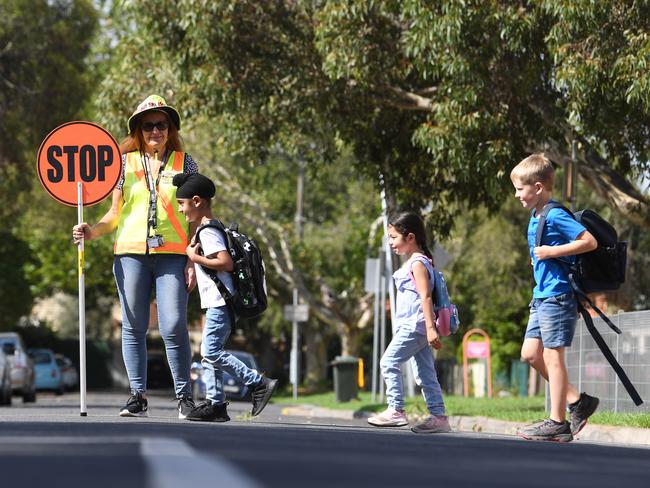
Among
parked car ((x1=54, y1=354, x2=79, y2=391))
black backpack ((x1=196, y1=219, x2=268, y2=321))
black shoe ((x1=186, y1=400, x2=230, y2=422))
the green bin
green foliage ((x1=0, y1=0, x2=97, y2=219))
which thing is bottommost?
parked car ((x1=54, y1=354, x2=79, y2=391))

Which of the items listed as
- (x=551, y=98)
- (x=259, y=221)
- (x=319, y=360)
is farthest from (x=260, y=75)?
(x=319, y=360)

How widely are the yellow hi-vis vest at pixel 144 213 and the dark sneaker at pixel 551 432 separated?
270 centimetres

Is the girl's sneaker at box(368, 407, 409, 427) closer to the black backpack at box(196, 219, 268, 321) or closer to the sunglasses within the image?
the black backpack at box(196, 219, 268, 321)

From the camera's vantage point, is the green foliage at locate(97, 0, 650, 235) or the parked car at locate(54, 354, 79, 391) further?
the parked car at locate(54, 354, 79, 391)

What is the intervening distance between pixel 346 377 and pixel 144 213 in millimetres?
17304

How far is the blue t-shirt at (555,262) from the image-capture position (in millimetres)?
9273

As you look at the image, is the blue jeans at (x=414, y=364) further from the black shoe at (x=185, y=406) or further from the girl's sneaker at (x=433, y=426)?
the black shoe at (x=185, y=406)

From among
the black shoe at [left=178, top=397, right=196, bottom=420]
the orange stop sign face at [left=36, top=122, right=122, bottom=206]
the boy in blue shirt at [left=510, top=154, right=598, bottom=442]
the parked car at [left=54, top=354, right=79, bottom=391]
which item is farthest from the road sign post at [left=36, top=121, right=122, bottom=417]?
the parked car at [left=54, top=354, right=79, bottom=391]

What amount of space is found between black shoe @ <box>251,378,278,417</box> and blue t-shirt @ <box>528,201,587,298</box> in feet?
6.54

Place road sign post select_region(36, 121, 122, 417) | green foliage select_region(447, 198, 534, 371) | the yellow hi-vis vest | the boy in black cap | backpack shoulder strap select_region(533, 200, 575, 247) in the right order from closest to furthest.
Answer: backpack shoulder strap select_region(533, 200, 575, 247)
the boy in black cap
the yellow hi-vis vest
road sign post select_region(36, 121, 122, 417)
green foliage select_region(447, 198, 534, 371)

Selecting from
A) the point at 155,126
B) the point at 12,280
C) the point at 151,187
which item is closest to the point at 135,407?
the point at 151,187

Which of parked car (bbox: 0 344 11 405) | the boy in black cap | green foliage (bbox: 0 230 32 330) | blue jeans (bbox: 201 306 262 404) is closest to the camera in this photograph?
the boy in black cap

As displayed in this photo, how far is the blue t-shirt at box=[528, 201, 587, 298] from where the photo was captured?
9.27 metres

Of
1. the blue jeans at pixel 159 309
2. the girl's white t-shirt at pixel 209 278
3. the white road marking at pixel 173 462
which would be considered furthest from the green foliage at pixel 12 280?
the white road marking at pixel 173 462
